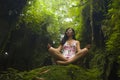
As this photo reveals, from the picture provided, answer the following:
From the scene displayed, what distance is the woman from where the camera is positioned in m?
5.34

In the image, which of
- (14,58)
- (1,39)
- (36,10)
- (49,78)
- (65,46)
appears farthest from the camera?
(36,10)

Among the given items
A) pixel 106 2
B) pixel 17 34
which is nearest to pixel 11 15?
pixel 17 34

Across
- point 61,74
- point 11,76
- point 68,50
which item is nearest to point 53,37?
point 68,50

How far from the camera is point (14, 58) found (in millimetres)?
11898

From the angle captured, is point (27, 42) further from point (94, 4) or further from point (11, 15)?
point (94, 4)

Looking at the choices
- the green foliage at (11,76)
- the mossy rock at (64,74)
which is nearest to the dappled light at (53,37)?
the mossy rock at (64,74)

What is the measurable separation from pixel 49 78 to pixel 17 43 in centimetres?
886

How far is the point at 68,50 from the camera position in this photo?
6.16 metres

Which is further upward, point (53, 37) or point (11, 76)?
point (53, 37)

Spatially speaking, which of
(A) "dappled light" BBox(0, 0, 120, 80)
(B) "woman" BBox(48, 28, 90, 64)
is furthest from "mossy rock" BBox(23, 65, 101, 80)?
(B) "woman" BBox(48, 28, 90, 64)

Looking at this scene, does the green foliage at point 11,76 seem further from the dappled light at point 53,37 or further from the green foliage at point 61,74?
the dappled light at point 53,37

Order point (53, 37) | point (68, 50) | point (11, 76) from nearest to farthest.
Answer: point (11, 76) < point (68, 50) < point (53, 37)

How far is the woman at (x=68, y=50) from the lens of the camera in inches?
210

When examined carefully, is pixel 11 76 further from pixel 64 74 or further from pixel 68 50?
pixel 68 50
